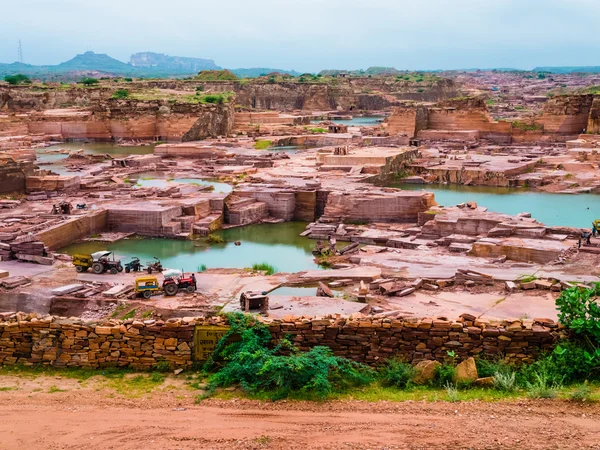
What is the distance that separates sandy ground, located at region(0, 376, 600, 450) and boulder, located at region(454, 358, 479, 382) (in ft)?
1.72

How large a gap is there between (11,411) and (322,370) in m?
2.84

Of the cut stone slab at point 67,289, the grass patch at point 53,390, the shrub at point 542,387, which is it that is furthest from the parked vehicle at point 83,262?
the shrub at point 542,387

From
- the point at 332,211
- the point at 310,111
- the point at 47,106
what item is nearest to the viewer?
the point at 332,211

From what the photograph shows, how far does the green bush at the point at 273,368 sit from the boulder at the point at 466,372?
84 centimetres

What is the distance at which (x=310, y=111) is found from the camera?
69.6 metres

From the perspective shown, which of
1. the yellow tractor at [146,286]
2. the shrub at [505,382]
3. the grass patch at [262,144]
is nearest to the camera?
the shrub at [505,382]

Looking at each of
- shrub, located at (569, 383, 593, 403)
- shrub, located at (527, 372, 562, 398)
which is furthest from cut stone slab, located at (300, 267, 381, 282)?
shrub, located at (569, 383, 593, 403)

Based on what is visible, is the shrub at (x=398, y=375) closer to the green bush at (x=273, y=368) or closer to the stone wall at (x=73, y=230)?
the green bush at (x=273, y=368)

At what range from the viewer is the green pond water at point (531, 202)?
21641mm

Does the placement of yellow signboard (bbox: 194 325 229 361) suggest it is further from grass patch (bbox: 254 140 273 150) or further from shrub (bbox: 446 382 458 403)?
grass patch (bbox: 254 140 273 150)

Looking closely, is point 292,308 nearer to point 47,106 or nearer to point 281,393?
point 281,393

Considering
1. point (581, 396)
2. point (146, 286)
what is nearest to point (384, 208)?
point (146, 286)

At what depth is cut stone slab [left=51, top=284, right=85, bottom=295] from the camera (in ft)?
38.1

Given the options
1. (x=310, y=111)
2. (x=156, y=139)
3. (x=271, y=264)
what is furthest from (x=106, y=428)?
(x=310, y=111)
